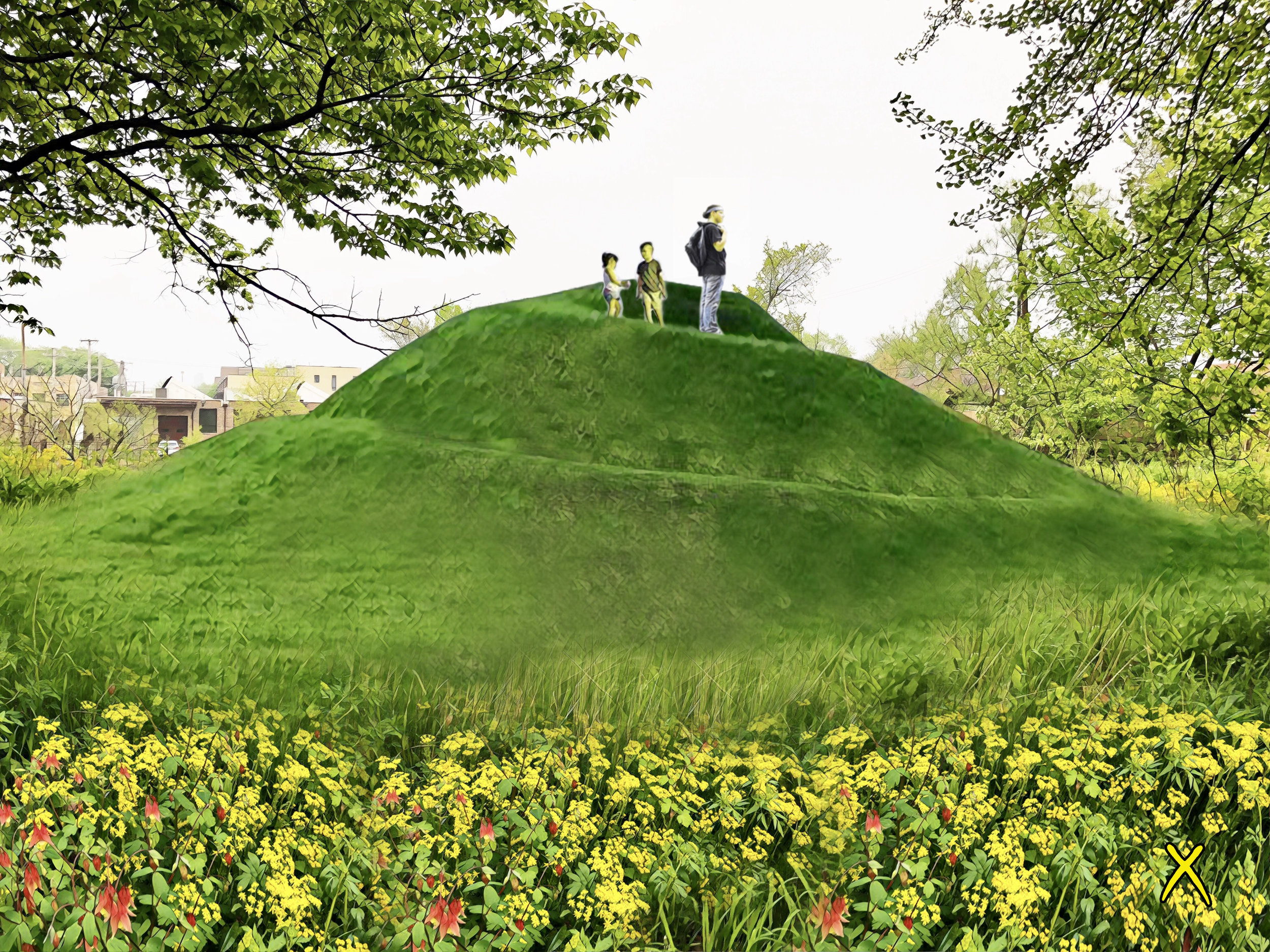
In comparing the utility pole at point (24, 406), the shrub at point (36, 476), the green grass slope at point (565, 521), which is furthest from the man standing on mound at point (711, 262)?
the utility pole at point (24, 406)

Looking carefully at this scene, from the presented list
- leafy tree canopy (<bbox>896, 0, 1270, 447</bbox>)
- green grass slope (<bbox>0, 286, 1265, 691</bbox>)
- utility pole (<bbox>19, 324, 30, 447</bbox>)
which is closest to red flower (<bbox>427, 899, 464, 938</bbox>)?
green grass slope (<bbox>0, 286, 1265, 691</bbox>)

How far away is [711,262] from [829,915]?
8.10 m

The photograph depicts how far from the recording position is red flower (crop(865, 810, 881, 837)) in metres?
3.93

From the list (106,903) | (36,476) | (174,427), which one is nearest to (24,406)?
(36,476)

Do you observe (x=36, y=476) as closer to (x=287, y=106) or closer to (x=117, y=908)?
(x=287, y=106)

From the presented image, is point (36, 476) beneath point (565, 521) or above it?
above

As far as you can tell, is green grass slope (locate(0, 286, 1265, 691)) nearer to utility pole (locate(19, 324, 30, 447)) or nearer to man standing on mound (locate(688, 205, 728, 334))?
man standing on mound (locate(688, 205, 728, 334))

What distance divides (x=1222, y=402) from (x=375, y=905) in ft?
24.5

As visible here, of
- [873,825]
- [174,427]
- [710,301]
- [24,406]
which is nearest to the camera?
[873,825]

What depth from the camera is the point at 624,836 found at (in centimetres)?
403

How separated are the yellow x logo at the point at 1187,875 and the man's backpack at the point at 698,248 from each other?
7.79 meters

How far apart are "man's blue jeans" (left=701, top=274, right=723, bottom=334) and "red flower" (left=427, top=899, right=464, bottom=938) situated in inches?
315

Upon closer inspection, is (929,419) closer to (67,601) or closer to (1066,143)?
(1066,143)

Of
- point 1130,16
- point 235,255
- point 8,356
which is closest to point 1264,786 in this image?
point 1130,16
